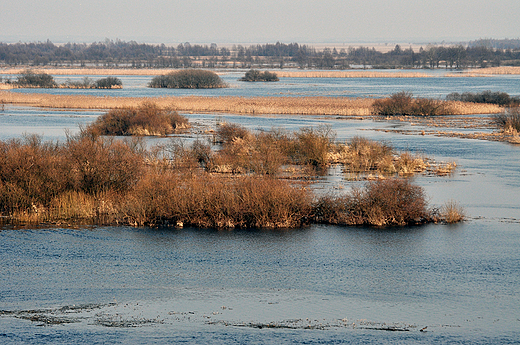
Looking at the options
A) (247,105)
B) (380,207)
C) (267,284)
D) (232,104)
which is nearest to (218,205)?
(380,207)

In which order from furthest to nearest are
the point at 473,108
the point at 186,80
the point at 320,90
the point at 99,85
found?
the point at 186,80, the point at 99,85, the point at 320,90, the point at 473,108

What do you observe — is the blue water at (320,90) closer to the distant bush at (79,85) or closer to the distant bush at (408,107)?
the distant bush at (79,85)

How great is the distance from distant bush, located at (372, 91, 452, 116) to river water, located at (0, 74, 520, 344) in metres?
44.3

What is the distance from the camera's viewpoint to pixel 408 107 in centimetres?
6894

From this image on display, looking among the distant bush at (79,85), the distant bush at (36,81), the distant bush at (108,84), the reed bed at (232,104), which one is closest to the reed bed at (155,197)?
the reed bed at (232,104)

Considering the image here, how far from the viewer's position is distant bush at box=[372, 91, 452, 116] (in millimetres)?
69000

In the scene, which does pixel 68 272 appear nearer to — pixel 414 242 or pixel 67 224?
pixel 67 224

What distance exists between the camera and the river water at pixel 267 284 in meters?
13.8

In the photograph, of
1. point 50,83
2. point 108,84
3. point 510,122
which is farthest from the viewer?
point 50,83

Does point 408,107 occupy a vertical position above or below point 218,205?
above

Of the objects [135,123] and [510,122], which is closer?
[135,123]

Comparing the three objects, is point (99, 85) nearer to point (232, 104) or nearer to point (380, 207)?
point (232, 104)

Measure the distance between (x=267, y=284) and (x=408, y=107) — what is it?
55289 millimetres

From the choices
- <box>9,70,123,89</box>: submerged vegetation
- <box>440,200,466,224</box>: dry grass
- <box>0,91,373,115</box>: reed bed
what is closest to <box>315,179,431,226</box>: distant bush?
<box>440,200,466,224</box>: dry grass
